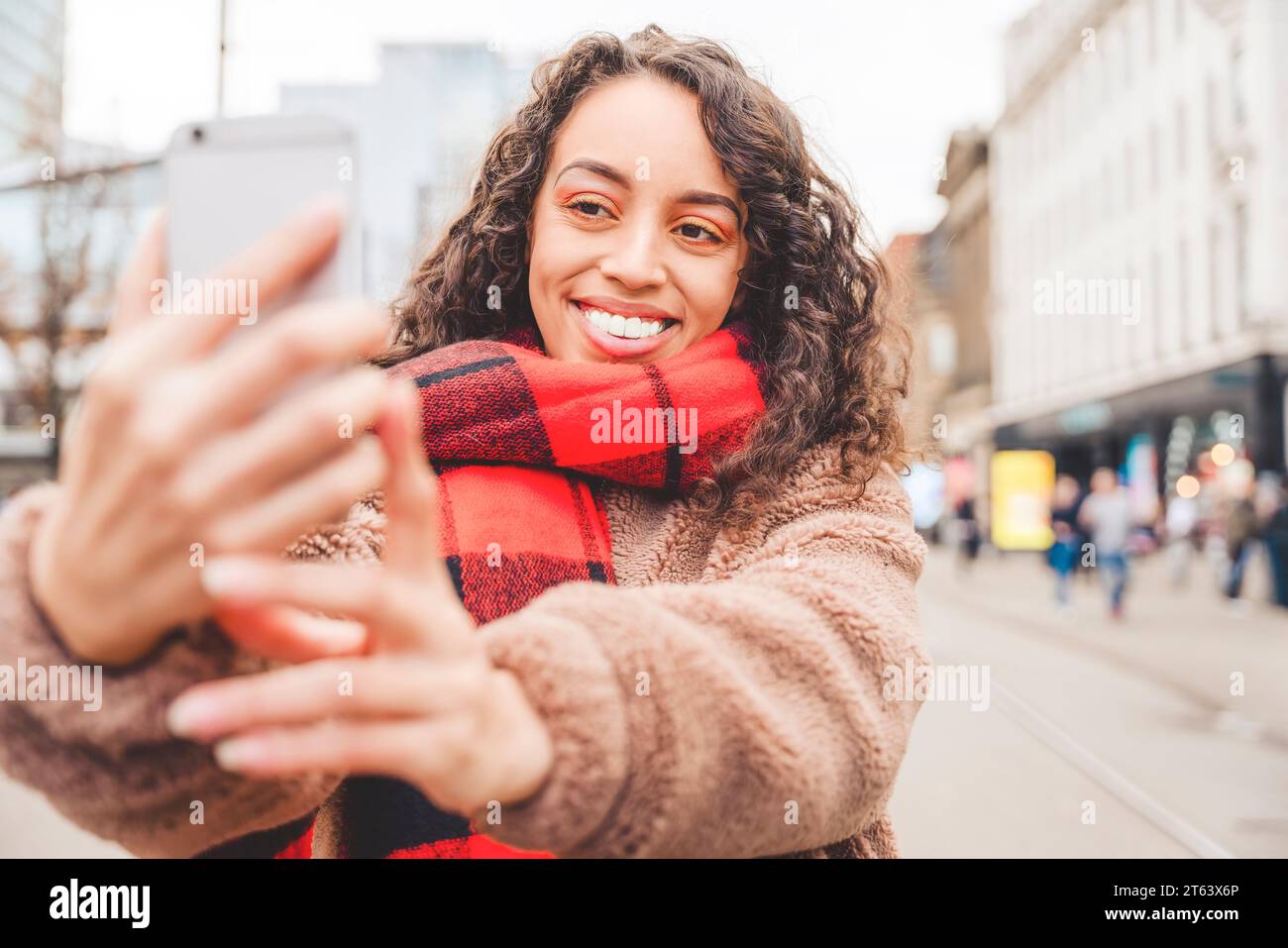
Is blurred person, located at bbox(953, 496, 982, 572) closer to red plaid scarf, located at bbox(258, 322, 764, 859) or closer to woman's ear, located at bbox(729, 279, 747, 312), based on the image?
woman's ear, located at bbox(729, 279, 747, 312)

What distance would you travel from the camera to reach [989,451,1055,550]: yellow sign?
2522cm

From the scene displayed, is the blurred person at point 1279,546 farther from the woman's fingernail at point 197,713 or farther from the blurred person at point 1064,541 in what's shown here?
the woman's fingernail at point 197,713

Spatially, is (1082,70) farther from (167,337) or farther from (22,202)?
(167,337)

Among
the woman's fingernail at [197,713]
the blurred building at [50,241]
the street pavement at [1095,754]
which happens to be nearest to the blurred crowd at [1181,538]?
the street pavement at [1095,754]

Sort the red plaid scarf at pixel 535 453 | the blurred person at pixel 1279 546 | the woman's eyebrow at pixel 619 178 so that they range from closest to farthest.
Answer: the red plaid scarf at pixel 535 453 < the woman's eyebrow at pixel 619 178 < the blurred person at pixel 1279 546

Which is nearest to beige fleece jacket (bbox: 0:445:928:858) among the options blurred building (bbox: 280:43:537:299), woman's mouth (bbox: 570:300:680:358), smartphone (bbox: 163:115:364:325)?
smartphone (bbox: 163:115:364:325)

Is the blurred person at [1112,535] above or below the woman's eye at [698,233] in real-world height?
below

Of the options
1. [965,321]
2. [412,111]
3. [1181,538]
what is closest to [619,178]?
[1181,538]

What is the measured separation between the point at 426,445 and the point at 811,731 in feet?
1.95

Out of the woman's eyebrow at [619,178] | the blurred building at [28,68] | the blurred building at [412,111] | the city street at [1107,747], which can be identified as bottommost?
the city street at [1107,747]

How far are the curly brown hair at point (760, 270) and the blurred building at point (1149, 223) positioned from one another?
14891mm

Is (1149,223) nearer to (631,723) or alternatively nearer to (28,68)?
(28,68)

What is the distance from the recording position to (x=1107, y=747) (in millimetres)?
6660

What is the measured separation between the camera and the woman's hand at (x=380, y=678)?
639mm
